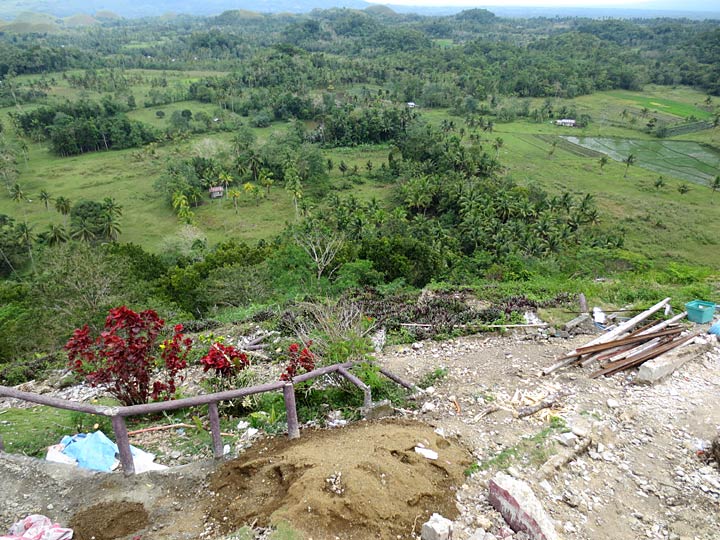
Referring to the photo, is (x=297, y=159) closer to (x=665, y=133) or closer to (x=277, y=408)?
(x=277, y=408)

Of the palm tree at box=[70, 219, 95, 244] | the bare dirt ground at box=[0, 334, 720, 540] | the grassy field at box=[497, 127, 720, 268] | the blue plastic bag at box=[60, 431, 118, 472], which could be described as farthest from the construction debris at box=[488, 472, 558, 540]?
the palm tree at box=[70, 219, 95, 244]

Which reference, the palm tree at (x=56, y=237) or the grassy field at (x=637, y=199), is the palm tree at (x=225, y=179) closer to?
the palm tree at (x=56, y=237)

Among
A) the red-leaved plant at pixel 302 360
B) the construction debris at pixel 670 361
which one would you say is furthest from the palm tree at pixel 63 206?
the construction debris at pixel 670 361

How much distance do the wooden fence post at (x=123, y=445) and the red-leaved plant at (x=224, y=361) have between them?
4.70 ft

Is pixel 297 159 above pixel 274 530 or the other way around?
the other way around

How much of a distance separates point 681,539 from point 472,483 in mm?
1989

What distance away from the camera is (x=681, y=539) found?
4.44m

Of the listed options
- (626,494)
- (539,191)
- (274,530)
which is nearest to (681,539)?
(626,494)

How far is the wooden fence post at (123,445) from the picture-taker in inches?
183

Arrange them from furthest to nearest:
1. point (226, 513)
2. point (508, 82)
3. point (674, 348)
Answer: point (508, 82), point (674, 348), point (226, 513)

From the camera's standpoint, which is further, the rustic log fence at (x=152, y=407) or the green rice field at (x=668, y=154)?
the green rice field at (x=668, y=154)

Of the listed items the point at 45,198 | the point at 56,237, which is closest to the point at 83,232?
the point at 56,237

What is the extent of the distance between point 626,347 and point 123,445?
7.94 meters

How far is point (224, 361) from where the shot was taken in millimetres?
6098
